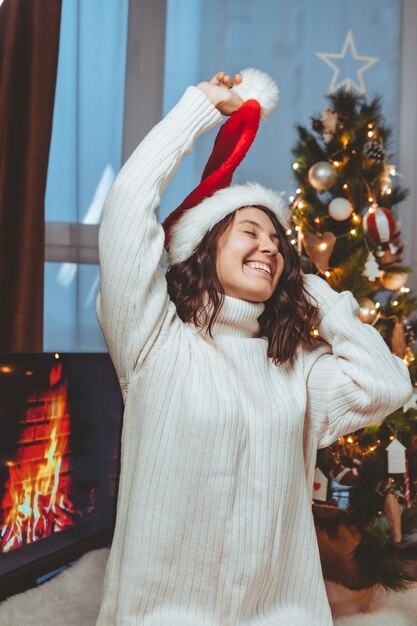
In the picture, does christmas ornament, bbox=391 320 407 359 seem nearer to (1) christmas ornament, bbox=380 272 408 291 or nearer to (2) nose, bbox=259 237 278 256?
(1) christmas ornament, bbox=380 272 408 291

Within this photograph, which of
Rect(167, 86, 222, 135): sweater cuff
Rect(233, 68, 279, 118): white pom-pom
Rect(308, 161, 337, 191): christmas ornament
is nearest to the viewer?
Rect(167, 86, 222, 135): sweater cuff

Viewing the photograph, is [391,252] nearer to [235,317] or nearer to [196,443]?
[235,317]

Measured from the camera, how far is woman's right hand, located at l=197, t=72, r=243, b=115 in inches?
55.2

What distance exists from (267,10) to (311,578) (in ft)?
7.48

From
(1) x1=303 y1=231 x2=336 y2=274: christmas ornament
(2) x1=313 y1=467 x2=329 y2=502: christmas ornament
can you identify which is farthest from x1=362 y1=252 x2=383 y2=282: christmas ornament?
(2) x1=313 y1=467 x2=329 y2=502: christmas ornament

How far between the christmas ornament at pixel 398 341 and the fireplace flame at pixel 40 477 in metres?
0.99

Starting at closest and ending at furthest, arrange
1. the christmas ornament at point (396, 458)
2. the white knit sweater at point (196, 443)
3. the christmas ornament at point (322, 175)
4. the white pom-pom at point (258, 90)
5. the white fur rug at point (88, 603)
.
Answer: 1. the white knit sweater at point (196, 443)
2. the white pom-pom at point (258, 90)
3. the white fur rug at point (88, 603)
4. the christmas ornament at point (396, 458)
5. the christmas ornament at point (322, 175)

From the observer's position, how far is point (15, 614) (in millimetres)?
1619

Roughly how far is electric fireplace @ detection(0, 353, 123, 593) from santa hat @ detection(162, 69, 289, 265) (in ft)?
1.52

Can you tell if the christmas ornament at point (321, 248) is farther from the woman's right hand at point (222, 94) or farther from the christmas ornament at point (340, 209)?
the woman's right hand at point (222, 94)

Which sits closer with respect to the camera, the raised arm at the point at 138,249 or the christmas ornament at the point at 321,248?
the raised arm at the point at 138,249

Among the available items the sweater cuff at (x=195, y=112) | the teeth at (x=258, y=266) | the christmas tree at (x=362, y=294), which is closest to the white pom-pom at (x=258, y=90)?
the sweater cuff at (x=195, y=112)

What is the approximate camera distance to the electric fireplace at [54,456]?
4.99 feet

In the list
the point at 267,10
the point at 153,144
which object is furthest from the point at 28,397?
the point at 267,10
